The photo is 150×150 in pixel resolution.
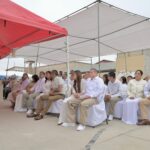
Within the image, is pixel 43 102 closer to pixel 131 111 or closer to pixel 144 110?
pixel 131 111

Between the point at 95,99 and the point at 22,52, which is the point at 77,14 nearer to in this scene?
the point at 95,99

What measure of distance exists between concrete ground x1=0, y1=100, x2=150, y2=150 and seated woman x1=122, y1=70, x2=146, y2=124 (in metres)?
0.24

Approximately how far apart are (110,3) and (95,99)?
2.72 metres

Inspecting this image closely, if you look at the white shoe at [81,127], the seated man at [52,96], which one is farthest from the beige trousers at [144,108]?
the seated man at [52,96]

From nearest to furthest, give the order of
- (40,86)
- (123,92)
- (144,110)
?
(144,110)
(123,92)
(40,86)

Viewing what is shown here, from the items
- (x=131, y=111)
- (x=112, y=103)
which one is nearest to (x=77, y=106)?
(x=112, y=103)

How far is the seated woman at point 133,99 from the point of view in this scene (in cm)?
520

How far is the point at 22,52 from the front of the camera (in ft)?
39.5

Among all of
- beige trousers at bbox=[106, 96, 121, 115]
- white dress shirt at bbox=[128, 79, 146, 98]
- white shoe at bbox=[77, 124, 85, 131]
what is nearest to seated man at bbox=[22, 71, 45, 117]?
beige trousers at bbox=[106, 96, 121, 115]

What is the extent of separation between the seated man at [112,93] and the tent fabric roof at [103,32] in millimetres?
1982

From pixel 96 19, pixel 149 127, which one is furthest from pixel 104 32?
pixel 149 127

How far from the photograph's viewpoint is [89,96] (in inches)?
201

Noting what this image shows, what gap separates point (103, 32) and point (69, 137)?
5.10 meters

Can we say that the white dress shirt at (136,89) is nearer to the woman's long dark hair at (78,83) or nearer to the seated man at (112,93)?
the seated man at (112,93)
